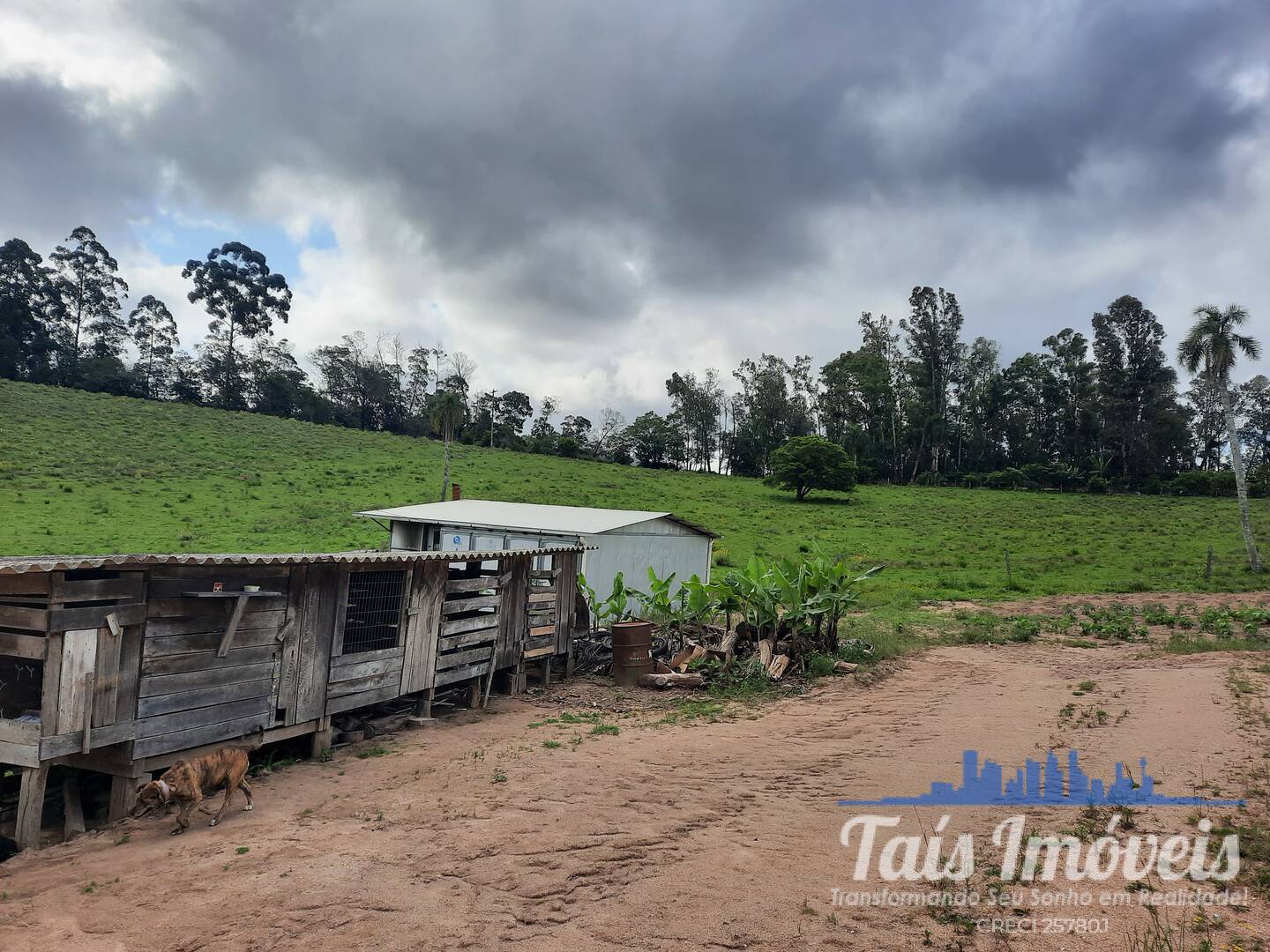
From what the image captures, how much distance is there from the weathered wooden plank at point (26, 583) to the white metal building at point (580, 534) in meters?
9.40

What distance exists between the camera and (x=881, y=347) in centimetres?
7281

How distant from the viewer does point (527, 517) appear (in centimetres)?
1744

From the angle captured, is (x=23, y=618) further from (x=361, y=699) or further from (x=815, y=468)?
(x=815, y=468)

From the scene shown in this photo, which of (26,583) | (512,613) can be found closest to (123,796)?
(26,583)

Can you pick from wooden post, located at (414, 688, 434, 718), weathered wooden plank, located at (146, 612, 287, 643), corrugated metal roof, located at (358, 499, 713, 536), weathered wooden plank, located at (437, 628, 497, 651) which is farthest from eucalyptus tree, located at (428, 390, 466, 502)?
weathered wooden plank, located at (146, 612, 287, 643)

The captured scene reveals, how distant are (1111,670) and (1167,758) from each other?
5.95 metres

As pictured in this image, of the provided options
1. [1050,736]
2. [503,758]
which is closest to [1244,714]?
[1050,736]

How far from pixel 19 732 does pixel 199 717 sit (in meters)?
1.35

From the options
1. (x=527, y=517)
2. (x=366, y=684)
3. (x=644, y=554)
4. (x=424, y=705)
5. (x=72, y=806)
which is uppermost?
(x=527, y=517)

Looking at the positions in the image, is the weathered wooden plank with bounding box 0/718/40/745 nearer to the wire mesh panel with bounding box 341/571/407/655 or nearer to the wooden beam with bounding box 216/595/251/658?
the wooden beam with bounding box 216/595/251/658

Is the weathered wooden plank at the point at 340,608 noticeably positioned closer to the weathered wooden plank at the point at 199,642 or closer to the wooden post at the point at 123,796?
the weathered wooden plank at the point at 199,642

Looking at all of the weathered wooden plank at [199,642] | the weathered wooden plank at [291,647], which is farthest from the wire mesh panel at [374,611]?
the weathered wooden plank at [199,642]

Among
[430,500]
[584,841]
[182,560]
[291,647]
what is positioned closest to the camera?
[584,841]

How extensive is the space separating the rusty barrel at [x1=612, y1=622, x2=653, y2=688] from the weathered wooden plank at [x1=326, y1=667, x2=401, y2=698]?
4.11 metres
